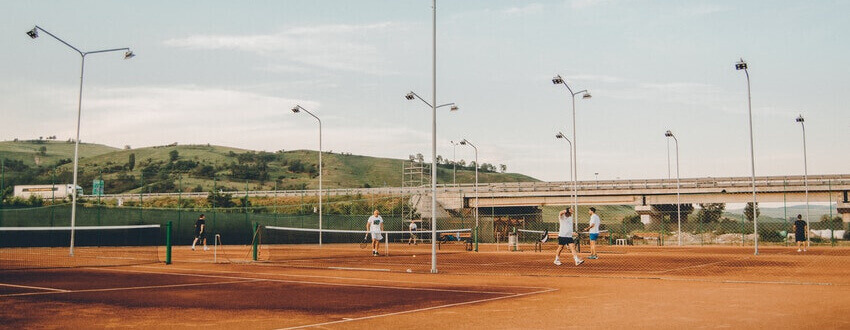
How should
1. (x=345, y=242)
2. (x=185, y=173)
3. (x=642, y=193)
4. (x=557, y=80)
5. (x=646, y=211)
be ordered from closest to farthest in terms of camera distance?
(x=557, y=80), (x=345, y=242), (x=642, y=193), (x=646, y=211), (x=185, y=173)

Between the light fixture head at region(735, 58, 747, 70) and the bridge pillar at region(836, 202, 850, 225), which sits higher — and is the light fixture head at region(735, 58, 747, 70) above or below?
above

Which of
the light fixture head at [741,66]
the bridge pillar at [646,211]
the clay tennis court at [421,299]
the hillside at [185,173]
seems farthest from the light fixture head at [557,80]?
the hillside at [185,173]

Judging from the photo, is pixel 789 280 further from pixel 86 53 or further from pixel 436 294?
pixel 86 53

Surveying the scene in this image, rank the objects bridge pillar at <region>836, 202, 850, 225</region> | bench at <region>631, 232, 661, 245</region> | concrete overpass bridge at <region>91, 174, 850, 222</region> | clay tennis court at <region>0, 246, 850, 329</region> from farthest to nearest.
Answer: concrete overpass bridge at <region>91, 174, 850, 222</region>, bridge pillar at <region>836, 202, 850, 225</region>, bench at <region>631, 232, 661, 245</region>, clay tennis court at <region>0, 246, 850, 329</region>

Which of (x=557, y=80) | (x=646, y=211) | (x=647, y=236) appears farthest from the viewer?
(x=646, y=211)

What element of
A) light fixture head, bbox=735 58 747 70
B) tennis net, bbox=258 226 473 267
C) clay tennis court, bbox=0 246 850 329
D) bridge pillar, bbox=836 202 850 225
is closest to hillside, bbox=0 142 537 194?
tennis net, bbox=258 226 473 267

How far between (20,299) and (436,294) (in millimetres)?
6200

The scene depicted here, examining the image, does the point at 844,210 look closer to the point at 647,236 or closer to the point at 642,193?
the point at 642,193

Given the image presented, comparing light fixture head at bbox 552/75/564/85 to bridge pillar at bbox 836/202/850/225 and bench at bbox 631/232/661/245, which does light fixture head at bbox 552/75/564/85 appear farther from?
bridge pillar at bbox 836/202/850/225

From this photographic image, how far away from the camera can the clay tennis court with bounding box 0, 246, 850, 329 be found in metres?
8.69

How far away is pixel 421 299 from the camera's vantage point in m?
11.4

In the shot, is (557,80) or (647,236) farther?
(647,236)

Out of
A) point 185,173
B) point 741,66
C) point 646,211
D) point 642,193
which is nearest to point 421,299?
point 741,66

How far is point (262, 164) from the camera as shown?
606ft
